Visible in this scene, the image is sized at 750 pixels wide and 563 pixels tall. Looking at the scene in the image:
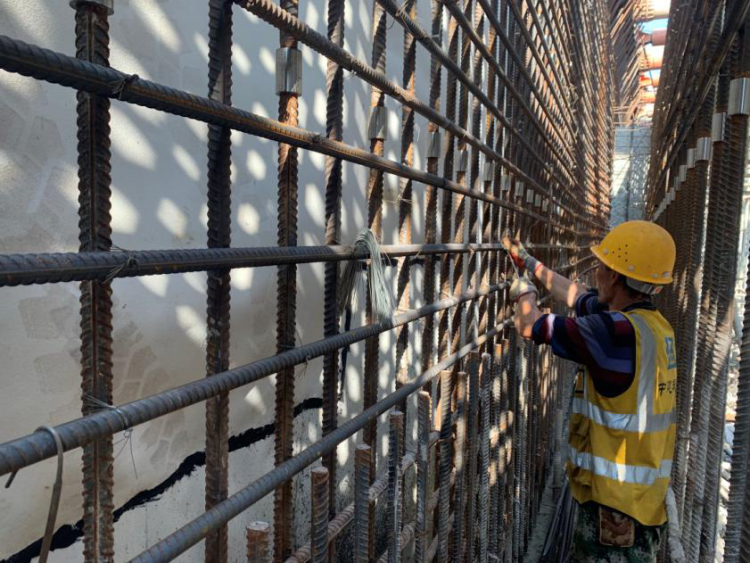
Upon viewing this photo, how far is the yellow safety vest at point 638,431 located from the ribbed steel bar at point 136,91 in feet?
5.10

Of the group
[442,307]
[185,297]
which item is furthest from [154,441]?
[442,307]

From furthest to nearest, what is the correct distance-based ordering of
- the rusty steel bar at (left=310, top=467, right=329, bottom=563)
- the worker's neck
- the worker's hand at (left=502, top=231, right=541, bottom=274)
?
1. the worker's hand at (left=502, top=231, right=541, bottom=274)
2. the worker's neck
3. the rusty steel bar at (left=310, top=467, right=329, bottom=563)

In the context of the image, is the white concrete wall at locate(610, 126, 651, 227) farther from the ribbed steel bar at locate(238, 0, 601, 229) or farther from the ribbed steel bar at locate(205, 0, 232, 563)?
the ribbed steel bar at locate(205, 0, 232, 563)

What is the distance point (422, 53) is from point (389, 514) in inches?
117

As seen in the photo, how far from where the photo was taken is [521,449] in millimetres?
3768

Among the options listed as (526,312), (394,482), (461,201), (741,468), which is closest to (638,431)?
(741,468)

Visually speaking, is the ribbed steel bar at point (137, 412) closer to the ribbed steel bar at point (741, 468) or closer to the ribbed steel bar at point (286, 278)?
the ribbed steel bar at point (286, 278)

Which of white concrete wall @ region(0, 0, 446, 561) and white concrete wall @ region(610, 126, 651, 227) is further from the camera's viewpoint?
white concrete wall @ region(610, 126, 651, 227)

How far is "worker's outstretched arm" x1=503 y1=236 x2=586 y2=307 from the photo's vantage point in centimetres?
313

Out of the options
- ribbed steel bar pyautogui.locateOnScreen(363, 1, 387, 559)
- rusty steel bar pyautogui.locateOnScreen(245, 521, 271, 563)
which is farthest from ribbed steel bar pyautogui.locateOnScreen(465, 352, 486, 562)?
rusty steel bar pyautogui.locateOnScreen(245, 521, 271, 563)

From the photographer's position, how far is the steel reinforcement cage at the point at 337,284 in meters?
0.81

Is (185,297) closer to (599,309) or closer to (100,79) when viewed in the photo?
(100,79)

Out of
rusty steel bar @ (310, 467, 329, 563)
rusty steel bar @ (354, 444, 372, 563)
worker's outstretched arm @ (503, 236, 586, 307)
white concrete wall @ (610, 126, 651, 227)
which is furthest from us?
white concrete wall @ (610, 126, 651, 227)

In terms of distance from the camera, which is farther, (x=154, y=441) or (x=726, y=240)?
(x=726, y=240)
